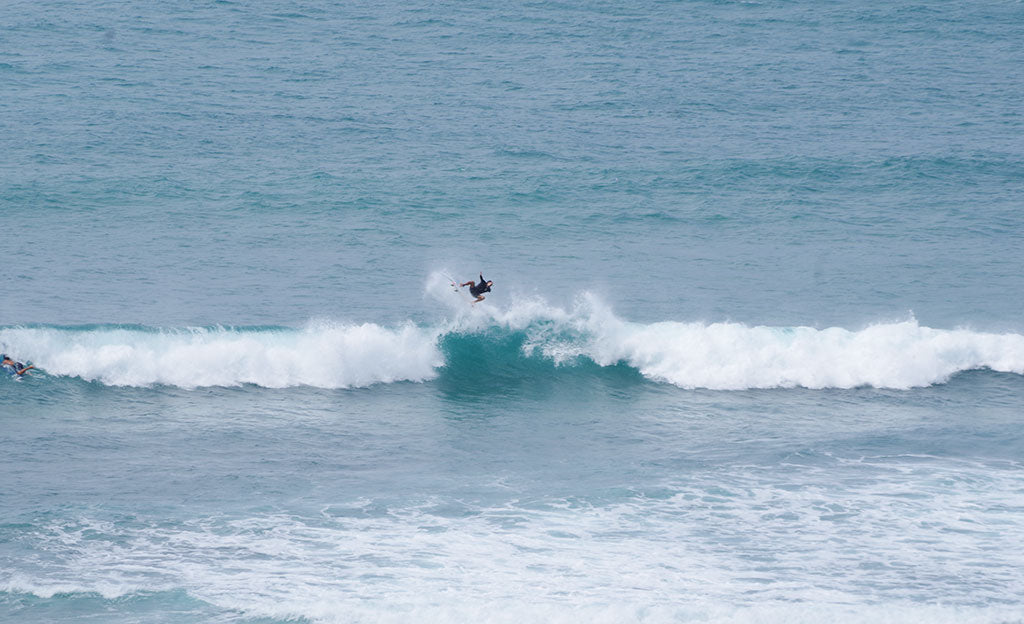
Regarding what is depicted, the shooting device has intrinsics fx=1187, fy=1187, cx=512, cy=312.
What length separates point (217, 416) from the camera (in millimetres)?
23766

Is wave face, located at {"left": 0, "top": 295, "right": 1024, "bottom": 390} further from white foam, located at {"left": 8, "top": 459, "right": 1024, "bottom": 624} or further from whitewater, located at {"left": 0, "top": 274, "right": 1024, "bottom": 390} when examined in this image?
white foam, located at {"left": 8, "top": 459, "right": 1024, "bottom": 624}

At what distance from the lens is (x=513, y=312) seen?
27859 millimetres

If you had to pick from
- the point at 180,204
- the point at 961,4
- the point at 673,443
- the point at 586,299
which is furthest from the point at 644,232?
the point at 961,4

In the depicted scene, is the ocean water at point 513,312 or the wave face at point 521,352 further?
the wave face at point 521,352

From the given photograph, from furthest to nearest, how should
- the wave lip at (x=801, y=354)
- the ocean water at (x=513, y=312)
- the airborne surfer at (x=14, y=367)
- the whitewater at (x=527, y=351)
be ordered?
the wave lip at (x=801, y=354)
the whitewater at (x=527, y=351)
the airborne surfer at (x=14, y=367)
the ocean water at (x=513, y=312)

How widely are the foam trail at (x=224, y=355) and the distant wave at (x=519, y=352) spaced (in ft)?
0.07

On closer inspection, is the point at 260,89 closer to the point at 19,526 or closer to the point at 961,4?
the point at 19,526

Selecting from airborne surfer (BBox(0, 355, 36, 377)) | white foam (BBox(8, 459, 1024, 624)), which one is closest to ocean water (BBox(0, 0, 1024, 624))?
white foam (BBox(8, 459, 1024, 624))

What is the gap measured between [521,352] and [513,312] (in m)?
1.07

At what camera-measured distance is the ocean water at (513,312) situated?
1847 centimetres

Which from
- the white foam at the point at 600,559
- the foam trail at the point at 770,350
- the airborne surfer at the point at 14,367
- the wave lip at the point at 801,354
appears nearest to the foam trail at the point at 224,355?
the airborne surfer at the point at 14,367

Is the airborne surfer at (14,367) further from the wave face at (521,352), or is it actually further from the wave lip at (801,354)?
the wave lip at (801,354)

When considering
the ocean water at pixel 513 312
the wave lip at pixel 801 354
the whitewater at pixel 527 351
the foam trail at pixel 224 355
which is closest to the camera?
the ocean water at pixel 513 312

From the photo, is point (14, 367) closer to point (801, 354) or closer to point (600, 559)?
point (600, 559)
